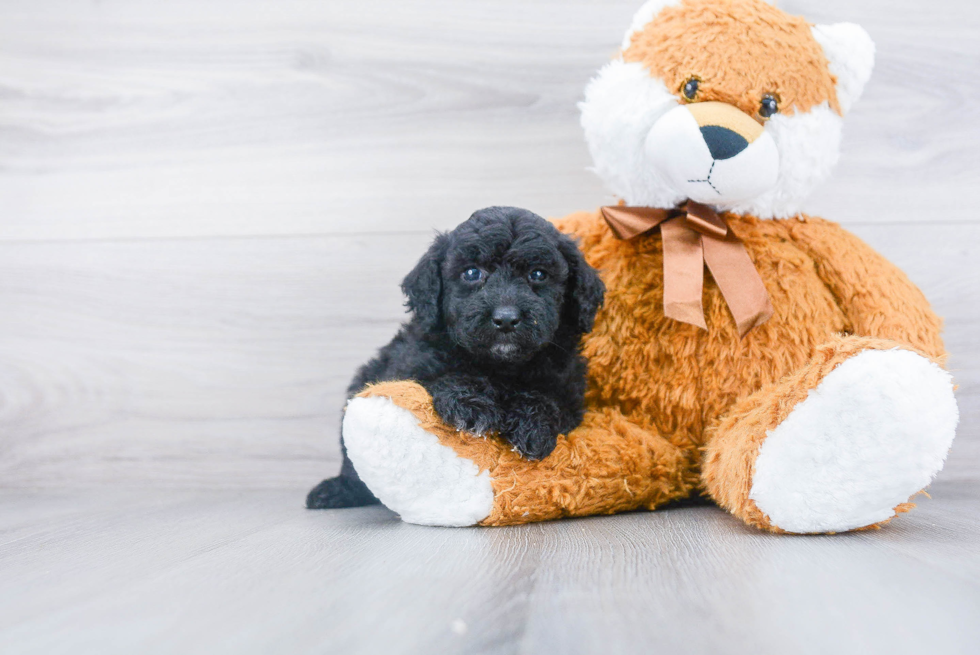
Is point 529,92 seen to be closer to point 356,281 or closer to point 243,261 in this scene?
point 356,281

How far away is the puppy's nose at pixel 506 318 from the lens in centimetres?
89

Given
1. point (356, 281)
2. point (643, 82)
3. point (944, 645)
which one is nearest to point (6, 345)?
point (356, 281)

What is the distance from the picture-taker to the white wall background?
1.47m

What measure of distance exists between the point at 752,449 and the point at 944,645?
1.15 feet

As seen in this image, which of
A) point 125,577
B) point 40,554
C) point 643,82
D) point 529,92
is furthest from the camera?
point 529,92

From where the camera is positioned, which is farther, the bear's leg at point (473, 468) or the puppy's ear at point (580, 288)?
the puppy's ear at point (580, 288)

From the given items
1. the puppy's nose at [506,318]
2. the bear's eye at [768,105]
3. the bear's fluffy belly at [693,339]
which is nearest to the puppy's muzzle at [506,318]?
the puppy's nose at [506,318]

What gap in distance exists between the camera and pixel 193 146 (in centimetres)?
151

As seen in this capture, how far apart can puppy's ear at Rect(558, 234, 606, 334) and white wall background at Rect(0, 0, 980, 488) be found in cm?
47

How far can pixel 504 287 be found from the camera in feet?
3.05

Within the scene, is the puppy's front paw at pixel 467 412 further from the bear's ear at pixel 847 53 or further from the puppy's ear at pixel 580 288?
the bear's ear at pixel 847 53

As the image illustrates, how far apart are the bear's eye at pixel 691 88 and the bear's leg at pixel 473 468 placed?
1.61 feet

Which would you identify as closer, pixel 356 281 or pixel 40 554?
pixel 40 554

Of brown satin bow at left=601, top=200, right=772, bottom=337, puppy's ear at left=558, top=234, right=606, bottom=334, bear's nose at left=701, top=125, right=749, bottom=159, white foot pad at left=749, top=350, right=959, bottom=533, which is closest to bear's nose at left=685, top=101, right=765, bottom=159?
bear's nose at left=701, top=125, right=749, bottom=159
